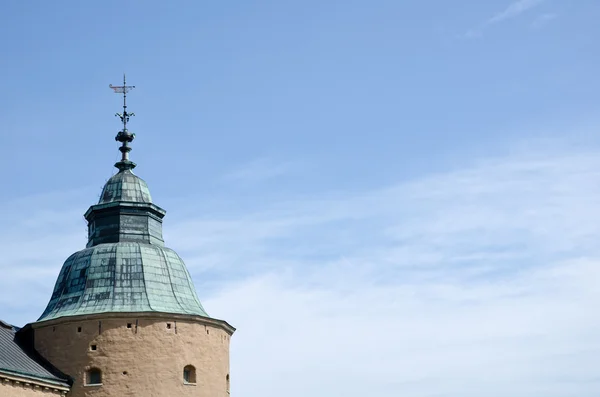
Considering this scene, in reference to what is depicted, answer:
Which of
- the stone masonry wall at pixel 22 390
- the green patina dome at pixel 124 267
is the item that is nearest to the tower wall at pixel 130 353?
the green patina dome at pixel 124 267

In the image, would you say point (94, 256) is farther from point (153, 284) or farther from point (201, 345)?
point (201, 345)

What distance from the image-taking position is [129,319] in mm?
47156

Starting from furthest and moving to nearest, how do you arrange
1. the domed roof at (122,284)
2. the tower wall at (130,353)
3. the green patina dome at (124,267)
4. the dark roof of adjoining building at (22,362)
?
the green patina dome at (124,267) < the domed roof at (122,284) < the tower wall at (130,353) < the dark roof of adjoining building at (22,362)

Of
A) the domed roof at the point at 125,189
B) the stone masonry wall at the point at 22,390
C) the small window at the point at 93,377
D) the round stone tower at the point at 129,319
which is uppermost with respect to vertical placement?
the domed roof at the point at 125,189

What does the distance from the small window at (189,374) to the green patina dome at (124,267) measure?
8.05 feet

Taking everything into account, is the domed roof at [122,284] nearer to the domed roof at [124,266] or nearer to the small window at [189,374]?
the domed roof at [124,266]

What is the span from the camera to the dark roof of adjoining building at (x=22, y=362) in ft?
145

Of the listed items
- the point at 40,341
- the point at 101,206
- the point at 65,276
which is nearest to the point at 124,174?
the point at 101,206

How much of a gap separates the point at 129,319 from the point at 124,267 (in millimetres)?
3140

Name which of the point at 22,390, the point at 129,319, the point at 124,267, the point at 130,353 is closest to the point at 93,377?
the point at 130,353

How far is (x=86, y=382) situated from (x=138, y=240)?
7.72m

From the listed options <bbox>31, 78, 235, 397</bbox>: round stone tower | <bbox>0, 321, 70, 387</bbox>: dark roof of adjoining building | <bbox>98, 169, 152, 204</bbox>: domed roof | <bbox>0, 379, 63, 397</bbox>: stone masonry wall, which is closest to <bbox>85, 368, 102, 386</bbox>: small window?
<bbox>31, 78, 235, 397</bbox>: round stone tower

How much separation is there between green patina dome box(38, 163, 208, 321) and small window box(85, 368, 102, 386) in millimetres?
2523

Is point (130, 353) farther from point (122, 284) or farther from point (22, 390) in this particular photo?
point (22, 390)
